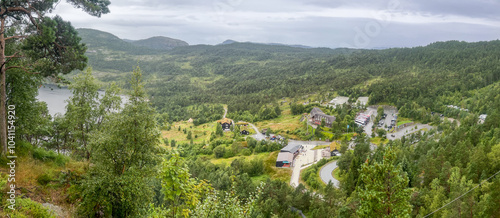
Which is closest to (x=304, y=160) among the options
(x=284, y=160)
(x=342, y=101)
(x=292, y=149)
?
(x=292, y=149)

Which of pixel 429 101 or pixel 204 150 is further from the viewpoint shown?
pixel 429 101

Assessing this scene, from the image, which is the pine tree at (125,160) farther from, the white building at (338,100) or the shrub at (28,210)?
the white building at (338,100)

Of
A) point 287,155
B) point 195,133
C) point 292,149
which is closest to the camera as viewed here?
point 287,155

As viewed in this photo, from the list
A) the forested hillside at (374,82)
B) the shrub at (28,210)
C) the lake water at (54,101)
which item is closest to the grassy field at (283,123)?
the forested hillside at (374,82)

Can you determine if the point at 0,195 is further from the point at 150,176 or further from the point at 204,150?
the point at 204,150

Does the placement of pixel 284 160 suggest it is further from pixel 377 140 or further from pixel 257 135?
pixel 377 140

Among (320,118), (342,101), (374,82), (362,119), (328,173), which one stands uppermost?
(374,82)

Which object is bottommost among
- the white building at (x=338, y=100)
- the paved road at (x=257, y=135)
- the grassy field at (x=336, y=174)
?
the paved road at (x=257, y=135)

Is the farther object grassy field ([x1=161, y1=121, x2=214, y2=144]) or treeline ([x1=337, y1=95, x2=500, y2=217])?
grassy field ([x1=161, y1=121, x2=214, y2=144])

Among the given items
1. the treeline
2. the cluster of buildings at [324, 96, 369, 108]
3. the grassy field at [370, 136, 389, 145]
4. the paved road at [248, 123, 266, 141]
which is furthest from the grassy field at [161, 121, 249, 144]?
the treeline

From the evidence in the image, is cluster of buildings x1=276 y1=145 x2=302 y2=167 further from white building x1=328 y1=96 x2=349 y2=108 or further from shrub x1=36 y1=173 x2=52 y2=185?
shrub x1=36 y1=173 x2=52 y2=185

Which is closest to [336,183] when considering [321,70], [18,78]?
[18,78]
